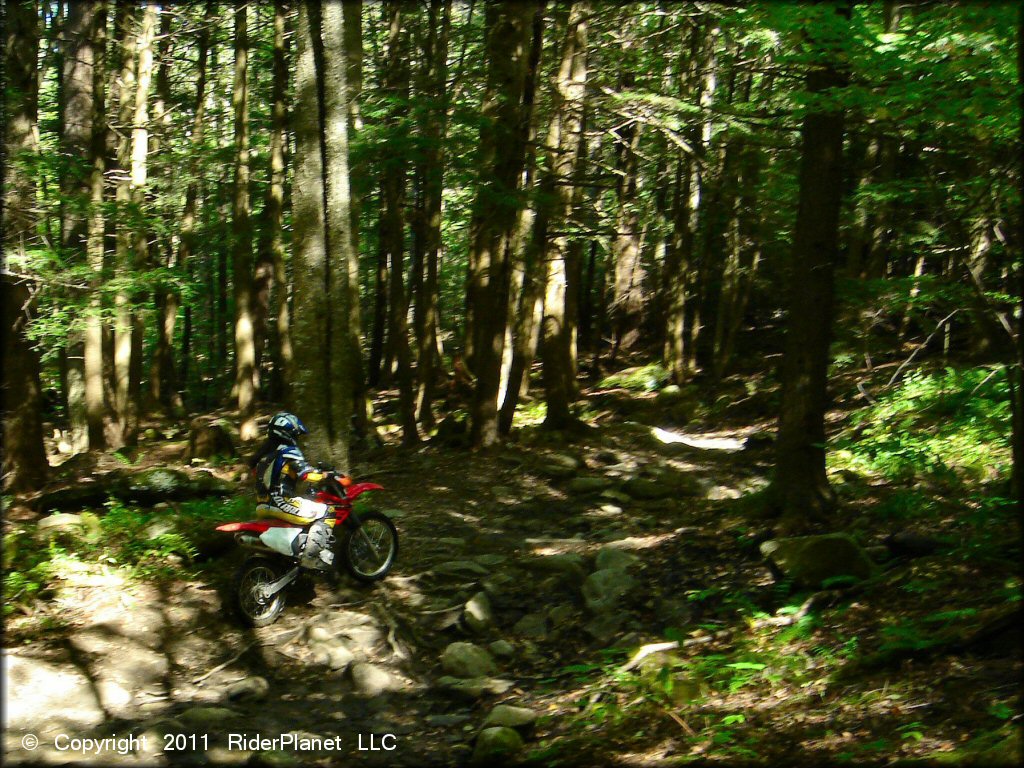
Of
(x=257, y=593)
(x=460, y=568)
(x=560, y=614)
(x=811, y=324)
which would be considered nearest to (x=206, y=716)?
(x=257, y=593)

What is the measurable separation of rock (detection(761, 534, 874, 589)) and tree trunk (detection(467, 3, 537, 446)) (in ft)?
22.2

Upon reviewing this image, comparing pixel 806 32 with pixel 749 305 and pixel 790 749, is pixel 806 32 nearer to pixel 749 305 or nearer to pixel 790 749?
pixel 790 749

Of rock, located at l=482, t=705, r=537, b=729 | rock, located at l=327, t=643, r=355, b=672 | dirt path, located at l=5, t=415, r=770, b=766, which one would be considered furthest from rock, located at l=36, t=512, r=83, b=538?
rock, located at l=482, t=705, r=537, b=729

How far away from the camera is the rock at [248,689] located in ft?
21.1

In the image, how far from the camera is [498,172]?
13492 millimetres

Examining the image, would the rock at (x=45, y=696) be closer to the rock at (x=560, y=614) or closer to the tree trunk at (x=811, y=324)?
the rock at (x=560, y=614)

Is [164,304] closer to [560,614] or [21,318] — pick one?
[21,318]

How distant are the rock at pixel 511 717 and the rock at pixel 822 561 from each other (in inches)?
109

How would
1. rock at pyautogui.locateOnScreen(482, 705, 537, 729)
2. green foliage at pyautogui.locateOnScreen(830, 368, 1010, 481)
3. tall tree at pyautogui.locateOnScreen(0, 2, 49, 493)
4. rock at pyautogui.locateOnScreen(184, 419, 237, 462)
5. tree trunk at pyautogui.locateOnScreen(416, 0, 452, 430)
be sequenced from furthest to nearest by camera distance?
rock at pyautogui.locateOnScreen(184, 419, 237, 462)
tree trunk at pyautogui.locateOnScreen(416, 0, 452, 430)
tall tree at pyautogui.locateOnScreen(0, 2, 49, 493)
green foliage at pyautogui.locateOnScreen(830, 368, 1010, 481)
rock at pyautogui.locateOnScreen(482, 705, 537, 729)

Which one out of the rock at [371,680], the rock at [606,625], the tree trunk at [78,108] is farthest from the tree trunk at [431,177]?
the rock at [371,680]

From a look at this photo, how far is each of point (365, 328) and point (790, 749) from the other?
32.6 metres

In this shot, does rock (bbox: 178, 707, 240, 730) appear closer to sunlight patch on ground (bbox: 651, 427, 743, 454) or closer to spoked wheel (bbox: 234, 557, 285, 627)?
spoked wheel (bbox: 234, 557, 285, 627)

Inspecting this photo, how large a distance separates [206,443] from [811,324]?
13.2 metres

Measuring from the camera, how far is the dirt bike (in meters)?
7.38
